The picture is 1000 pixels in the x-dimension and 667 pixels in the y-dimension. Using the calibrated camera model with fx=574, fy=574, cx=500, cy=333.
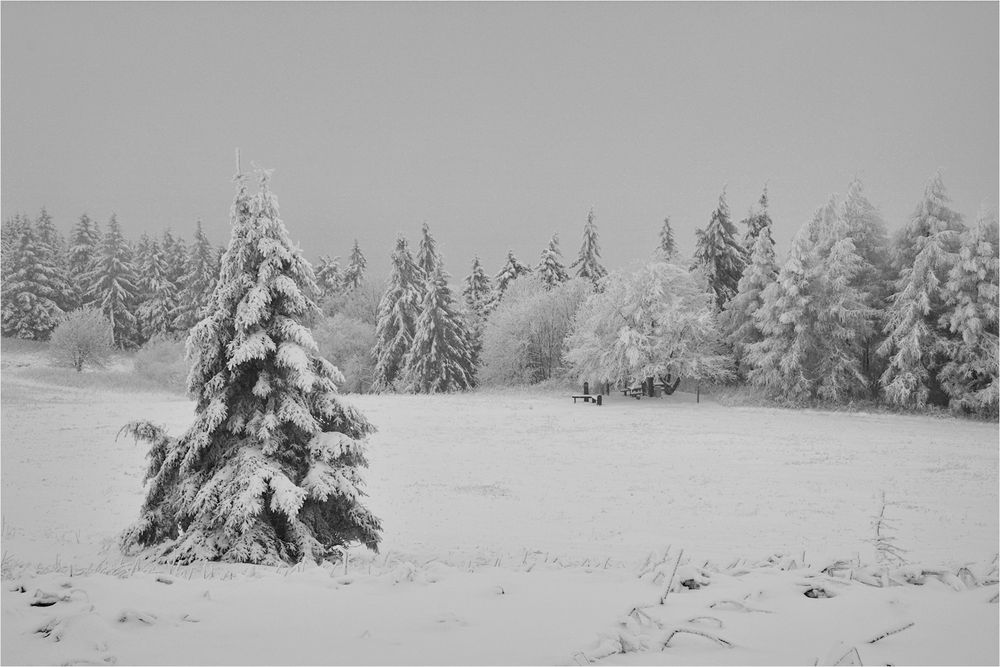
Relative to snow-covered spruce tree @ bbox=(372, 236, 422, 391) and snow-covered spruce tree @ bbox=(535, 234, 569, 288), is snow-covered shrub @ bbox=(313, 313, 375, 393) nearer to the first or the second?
snow-covered spruce tree @ bbox=(372, 236, 422, 391)

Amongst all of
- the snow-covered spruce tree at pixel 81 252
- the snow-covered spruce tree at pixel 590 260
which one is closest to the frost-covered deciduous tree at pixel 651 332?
the snow-covered spruce tree at pixel 590 260

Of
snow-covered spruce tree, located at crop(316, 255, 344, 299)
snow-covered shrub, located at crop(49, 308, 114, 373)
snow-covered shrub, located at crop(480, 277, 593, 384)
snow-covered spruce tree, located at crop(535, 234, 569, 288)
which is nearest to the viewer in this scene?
snow-covered shrub, located at crop(49, 308, 114, 373)

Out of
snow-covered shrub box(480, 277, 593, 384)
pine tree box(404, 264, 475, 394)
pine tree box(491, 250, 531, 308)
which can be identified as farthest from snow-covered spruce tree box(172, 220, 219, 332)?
pine tree box(491, 250, 531, 308)

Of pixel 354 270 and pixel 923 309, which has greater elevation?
pixel 354 270

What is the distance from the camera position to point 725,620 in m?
3.65

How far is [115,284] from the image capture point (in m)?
60.2

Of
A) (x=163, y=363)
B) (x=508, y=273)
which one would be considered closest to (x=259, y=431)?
(x=163, y=363)

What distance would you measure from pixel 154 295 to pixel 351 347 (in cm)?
2467

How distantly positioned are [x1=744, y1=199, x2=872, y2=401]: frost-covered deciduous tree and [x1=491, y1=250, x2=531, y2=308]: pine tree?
30.4 meters

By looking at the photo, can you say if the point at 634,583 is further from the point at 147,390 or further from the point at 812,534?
the point at 147,390

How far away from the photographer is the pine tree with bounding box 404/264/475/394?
5156cm

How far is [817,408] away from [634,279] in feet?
48.0

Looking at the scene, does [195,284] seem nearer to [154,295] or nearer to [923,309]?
[154,295]

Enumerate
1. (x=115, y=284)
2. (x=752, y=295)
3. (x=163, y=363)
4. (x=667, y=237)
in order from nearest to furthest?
(x=752, y=295) < (x=163, y=363) < (x=667, y=237) < (x=115, y=284)
